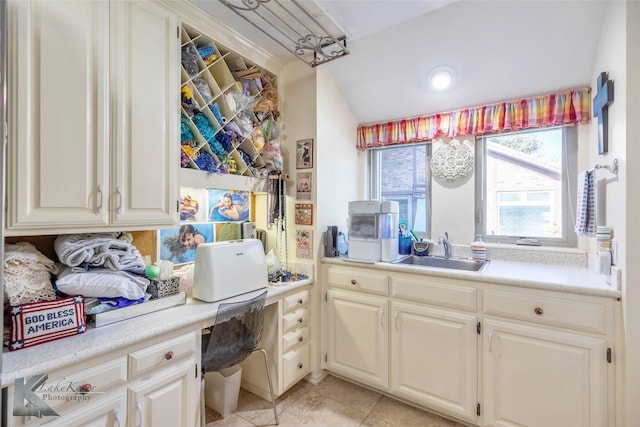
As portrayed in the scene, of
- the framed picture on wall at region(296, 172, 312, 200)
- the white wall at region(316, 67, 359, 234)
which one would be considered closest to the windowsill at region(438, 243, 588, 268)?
the white wall at region(316, 67, 359, 234)

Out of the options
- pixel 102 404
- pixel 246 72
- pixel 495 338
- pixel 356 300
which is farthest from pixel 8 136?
pixel 495 338

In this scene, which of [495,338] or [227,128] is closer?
[495,338]

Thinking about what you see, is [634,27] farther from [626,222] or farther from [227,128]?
[227,128]

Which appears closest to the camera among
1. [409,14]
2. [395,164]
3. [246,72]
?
[409,14]

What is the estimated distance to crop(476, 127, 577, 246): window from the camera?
7.02 feet

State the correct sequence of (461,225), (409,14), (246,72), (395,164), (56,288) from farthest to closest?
1. (395,164)
2. (461,225)
3. (246,72)
4. (409,14)
5. (56,288)

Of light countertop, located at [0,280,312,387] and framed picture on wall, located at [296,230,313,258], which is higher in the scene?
framed picture on wall, located at [296,230,313,258]

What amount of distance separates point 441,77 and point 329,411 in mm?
2497

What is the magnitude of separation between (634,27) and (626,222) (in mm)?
887

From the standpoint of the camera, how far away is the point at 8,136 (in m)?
1.08

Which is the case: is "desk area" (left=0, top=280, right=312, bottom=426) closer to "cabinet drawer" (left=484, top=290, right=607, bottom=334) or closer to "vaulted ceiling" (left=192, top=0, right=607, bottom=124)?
"cabinet drawer" (left=484, top=290, right=607, bottom=334)

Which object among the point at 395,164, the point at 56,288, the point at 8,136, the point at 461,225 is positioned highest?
the point at 395,164

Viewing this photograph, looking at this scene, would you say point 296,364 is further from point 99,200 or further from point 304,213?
point 99,200

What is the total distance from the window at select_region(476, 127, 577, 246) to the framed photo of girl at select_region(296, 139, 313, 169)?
4.47ft
